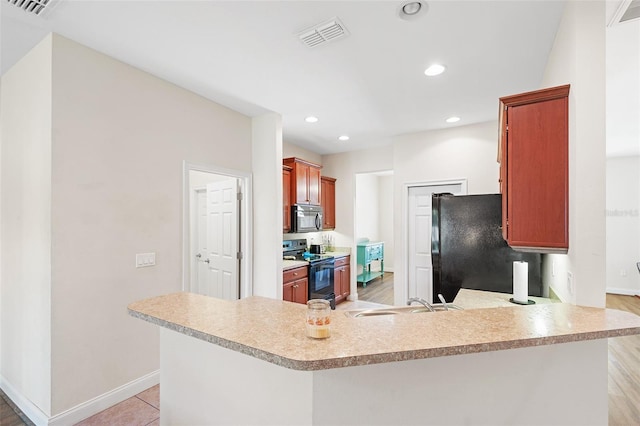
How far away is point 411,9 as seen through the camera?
180cm

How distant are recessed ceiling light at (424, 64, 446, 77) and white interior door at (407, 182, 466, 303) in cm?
204

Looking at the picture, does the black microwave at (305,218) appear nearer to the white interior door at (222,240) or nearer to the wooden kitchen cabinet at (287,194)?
the wooden kitchen cabinet at (287,194)

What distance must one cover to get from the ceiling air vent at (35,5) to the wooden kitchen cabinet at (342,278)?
4306 millimetres

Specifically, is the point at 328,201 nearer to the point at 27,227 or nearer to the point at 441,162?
the point at 441,162

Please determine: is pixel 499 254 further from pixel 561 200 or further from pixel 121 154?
pixel 121 154

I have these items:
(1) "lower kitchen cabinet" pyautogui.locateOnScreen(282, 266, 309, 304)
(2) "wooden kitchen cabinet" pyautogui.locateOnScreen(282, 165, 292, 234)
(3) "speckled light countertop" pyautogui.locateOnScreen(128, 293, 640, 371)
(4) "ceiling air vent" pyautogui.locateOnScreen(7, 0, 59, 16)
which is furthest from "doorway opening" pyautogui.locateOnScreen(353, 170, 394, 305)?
(4) "ceiling air vent" pyautogui.locateOnScreen(7, 0, 59, 16)

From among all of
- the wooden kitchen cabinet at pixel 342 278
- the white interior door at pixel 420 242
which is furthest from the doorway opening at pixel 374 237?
the white interior door at pixel 420 242

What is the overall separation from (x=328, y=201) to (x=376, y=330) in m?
4.51

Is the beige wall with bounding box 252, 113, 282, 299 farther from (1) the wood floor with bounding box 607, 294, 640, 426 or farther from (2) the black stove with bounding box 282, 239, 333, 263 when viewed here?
(1) the wood floor with bounding box 607, 294, 640, 426

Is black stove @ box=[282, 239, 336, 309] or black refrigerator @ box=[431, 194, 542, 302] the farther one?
black stove @ box=[282, 239, 336, 309]

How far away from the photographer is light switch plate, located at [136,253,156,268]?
8.16 feet

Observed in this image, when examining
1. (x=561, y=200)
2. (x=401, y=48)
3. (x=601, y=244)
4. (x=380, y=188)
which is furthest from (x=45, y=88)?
(x=380, y=188)

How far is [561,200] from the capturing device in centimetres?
165

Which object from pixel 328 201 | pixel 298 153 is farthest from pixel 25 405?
pixel 328 201
